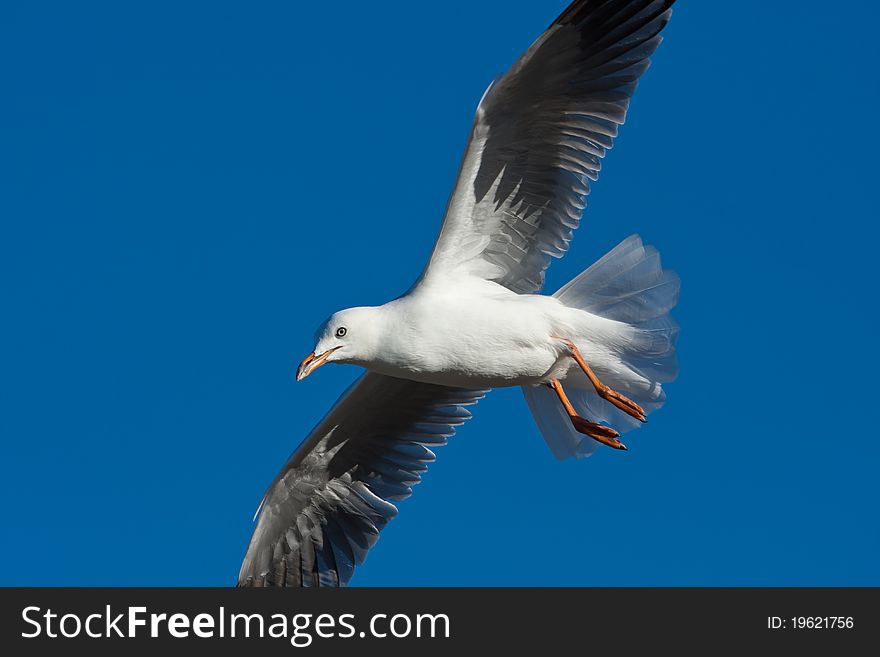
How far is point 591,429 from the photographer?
8.64 meters

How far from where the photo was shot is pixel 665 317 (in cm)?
853

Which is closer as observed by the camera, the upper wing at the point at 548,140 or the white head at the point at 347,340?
the white head at the point at 347,340

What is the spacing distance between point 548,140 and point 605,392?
5.02ft

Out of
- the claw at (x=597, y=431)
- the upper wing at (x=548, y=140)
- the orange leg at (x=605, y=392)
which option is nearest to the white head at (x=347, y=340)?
the upper wing at (x=548, y=140)

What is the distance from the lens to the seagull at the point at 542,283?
26.5 feet

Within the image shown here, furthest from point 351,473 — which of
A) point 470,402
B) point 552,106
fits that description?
point 552,106

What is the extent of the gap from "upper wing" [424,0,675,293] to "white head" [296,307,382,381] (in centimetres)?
50

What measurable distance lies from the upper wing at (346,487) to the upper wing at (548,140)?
1462 millimetres

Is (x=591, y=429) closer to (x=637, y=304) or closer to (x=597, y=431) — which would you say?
(x=597, y=431)

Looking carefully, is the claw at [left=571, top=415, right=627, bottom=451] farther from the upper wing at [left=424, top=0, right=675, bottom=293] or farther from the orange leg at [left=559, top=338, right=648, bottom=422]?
the upper wing at [left=424, top=0, right=675, bottom=293]

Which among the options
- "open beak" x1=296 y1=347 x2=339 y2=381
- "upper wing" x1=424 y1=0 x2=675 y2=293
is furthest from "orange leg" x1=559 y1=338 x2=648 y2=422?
"open beak" x1=296 y1=347 x2=339 y2=381

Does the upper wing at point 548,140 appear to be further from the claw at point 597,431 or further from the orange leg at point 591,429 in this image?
the claw at point 597,431
